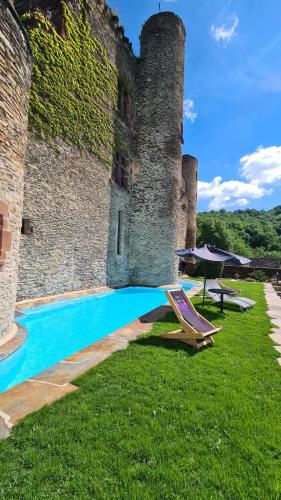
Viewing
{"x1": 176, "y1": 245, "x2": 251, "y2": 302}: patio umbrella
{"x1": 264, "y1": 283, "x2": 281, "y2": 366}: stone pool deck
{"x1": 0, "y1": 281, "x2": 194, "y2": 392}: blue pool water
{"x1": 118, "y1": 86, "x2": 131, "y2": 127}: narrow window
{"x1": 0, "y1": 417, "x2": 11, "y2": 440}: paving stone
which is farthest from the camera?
{"x1": 118, "y1": 86, "x2": 131, "y2": 127}: narrow window

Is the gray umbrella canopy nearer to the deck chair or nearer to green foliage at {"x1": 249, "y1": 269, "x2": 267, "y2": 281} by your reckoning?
the deck chair

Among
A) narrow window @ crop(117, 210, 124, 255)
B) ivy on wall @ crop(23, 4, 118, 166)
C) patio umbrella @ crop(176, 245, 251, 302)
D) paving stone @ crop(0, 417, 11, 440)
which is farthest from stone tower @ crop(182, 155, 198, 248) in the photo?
paving stone @ crop(0, 417, 11, 440)

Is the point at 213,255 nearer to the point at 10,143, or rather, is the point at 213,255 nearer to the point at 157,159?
the point at 10,143

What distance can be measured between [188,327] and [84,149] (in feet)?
30.3

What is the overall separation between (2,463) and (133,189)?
51.3 feet

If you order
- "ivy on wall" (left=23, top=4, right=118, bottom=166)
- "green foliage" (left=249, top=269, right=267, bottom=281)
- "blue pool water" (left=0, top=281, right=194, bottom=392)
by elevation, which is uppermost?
"ivy on wall" (left=23, top=4, right=118, bottom=166)

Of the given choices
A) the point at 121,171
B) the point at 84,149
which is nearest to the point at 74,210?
the point at 84,149

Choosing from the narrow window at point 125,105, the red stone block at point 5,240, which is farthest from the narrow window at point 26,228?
the narrow window at point 125,105

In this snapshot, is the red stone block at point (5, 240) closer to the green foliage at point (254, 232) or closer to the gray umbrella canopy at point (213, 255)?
the gray umbrella canopy at point (213, 255)

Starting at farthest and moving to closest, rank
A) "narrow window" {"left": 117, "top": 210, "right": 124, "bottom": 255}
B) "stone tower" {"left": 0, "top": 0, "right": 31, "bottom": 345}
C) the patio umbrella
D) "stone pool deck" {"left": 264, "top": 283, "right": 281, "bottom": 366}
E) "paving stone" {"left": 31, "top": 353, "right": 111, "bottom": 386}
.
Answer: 1. "narrow window" {"left": 117, "top": 210, "right": 124, "bottom": 255}
2. the patio umbrella
3. "stone pool deck" {"left": 264, "top": 283, "right": 281, "bottom": 366}
4. "stone tower" {"left": 0, "top": 0, "right": 31, "bottom": 345}
5. "paving stone" {"left": 31, "top": 353, "right": 111, "bottom": 386}

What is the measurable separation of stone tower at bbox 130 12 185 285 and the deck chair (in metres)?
10.5

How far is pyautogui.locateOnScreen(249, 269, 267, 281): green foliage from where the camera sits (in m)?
22.1

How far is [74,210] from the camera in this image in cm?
1135

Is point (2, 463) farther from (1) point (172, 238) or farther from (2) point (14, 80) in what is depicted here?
(1) point (172, 238)
